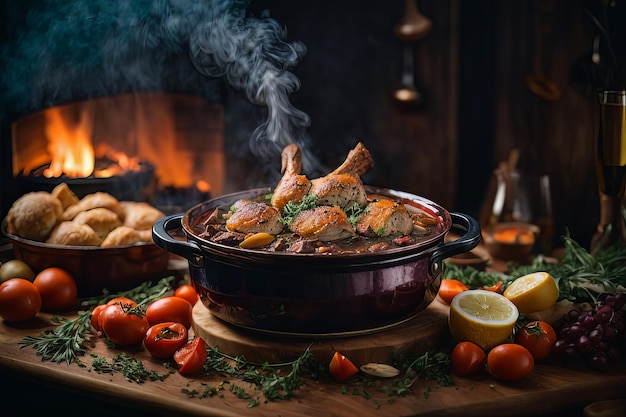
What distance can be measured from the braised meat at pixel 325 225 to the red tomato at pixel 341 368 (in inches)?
17.7

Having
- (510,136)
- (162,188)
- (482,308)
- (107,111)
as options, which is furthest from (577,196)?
(107,111)

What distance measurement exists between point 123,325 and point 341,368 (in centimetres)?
90

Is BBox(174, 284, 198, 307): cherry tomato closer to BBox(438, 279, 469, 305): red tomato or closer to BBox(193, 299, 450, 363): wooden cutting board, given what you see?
BBox(193, 299, 450, 363): wooden cutting board

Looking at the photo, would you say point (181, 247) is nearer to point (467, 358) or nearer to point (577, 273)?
point (467, 358)

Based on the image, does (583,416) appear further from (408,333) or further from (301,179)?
(301,179)

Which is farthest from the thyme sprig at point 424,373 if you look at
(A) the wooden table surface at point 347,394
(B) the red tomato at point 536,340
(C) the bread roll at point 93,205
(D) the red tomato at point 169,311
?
(C) the bread roll at point 93,205

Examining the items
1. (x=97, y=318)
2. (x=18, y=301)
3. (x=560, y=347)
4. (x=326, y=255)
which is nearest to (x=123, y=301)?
(x=97, y=318)

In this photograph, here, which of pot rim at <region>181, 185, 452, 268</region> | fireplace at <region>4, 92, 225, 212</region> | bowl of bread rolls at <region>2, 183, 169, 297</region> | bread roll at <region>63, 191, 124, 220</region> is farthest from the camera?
fireplace at <region>4, 92, 225, 212</region>

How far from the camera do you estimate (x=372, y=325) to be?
9.46ft

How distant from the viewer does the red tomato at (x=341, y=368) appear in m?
2.71

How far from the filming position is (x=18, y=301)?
3.23 meters

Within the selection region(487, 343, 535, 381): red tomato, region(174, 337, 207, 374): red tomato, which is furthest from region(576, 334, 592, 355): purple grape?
region(174, 337, 207, 374): red tomato

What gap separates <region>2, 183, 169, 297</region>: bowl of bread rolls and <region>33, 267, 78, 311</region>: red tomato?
104 millimetres

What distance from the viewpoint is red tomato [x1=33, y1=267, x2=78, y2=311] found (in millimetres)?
3406
